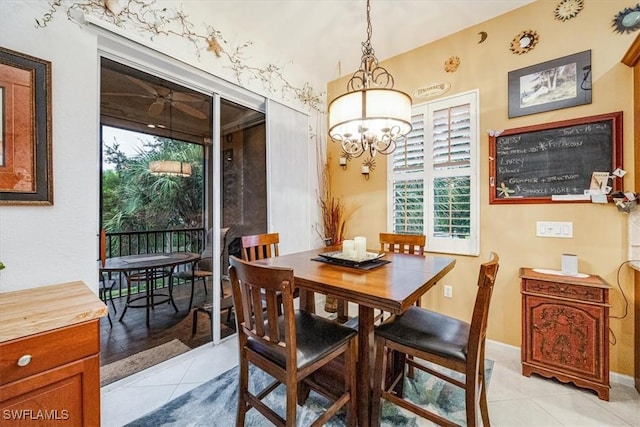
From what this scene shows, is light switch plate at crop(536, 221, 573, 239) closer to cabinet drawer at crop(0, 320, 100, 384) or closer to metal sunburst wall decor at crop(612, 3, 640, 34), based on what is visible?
metal sunburst wall decor at crop(612, 3, 640, 34)

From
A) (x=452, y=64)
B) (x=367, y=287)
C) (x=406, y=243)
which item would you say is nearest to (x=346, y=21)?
(x=452, y=64)

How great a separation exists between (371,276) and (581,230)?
1819 millimetres

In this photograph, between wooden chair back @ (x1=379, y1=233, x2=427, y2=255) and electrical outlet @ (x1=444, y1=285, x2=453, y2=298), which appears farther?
electrical outlet @ (x1=444, y1=285, x2=453, y2=298)

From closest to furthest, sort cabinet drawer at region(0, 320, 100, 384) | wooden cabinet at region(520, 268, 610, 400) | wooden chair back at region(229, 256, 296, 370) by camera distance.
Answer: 1. cabinet drawer at region(0, 320, 100, 384)
2. wooden chair back at region(229, 256, 296, 370)
3. wooden cabinet at region(520, 268, 610, 400)

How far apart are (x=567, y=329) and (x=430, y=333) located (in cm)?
122

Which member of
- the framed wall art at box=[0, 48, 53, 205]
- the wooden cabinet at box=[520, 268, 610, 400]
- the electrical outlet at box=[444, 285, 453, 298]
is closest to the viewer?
the framed wall art at box=[0, 48, 53, 205]

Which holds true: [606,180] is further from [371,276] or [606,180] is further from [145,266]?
[145,266]

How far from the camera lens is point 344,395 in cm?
144

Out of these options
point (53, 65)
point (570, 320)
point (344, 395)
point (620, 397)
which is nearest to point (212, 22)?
point (53, 65)

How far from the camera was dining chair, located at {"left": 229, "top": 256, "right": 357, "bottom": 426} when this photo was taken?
1.19 metres

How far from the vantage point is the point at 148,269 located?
2432 mm

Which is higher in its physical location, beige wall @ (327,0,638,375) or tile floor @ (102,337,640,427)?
beige wall @ (327,0,638,375)

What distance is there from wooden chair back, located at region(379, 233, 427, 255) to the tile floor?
43.1 inches

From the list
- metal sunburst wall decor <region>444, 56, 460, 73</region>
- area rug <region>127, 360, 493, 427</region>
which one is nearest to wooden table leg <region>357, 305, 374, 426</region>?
area rug <region>127, 360, 493, 427</region>
